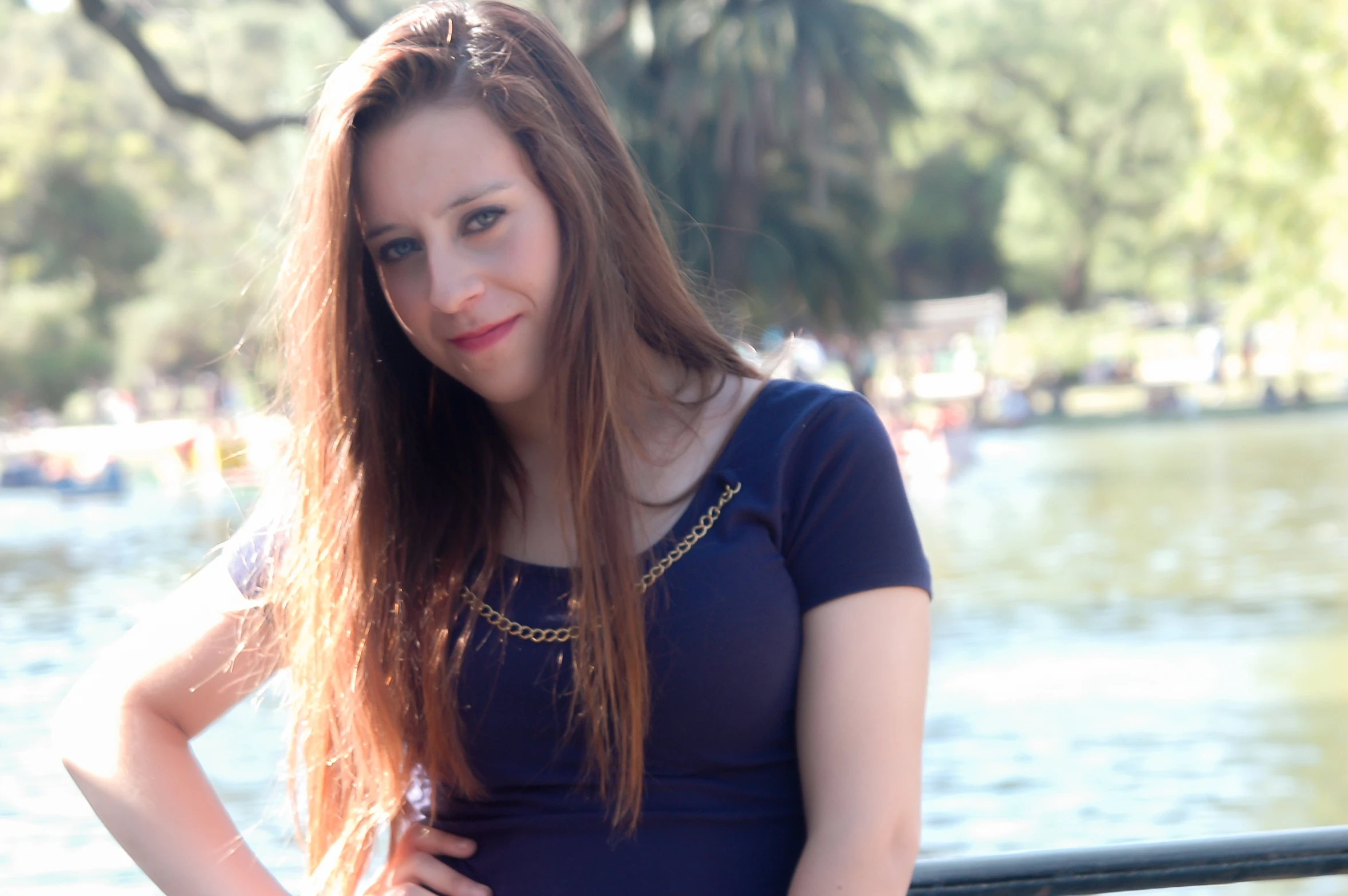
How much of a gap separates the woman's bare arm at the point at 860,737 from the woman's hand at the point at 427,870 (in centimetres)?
33

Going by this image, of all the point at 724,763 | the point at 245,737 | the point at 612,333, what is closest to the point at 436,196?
the point at 612,333

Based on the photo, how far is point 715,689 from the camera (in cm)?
153

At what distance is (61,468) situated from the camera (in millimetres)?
25750

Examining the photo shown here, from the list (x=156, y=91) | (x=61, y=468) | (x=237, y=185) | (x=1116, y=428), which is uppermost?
(x=237, y=185)

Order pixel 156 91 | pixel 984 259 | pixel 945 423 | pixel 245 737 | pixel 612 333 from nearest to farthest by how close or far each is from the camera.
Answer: pixel 612 333 < pixel 245 737 < pixel 156 91 < pixel 945 423 < pixel 984 259

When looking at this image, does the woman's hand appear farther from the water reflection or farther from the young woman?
the water reflection

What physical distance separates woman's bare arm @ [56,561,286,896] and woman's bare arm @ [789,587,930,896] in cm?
56

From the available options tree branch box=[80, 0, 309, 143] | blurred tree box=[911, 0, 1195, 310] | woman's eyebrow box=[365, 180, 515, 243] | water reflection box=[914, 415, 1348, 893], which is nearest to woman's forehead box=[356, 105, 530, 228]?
woman's eyebrow box=[365, 180, 515, 243]

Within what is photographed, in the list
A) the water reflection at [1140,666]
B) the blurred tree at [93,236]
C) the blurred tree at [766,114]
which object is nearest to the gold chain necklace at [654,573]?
the water reflection at [1140,666]

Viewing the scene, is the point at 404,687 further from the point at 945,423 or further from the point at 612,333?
the point at 945,423

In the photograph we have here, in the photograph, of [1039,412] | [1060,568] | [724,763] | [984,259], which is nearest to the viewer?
[724,763]

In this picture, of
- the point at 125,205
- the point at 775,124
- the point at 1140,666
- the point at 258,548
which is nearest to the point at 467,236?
the point at 258,548

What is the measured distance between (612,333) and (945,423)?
21.9 metres

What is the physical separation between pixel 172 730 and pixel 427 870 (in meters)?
0.30
